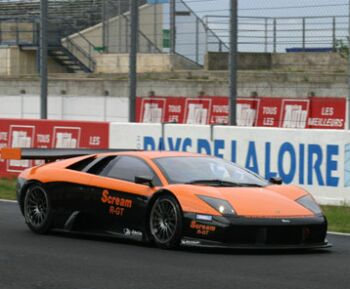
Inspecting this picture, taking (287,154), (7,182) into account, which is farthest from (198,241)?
(7,182)

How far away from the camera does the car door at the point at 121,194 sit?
36.9ft

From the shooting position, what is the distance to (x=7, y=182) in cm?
2030

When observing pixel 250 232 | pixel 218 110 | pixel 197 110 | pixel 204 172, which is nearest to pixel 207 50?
pixel 197 110

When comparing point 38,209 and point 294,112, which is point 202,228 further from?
point 294,112

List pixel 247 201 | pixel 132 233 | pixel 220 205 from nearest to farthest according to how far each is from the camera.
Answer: pixel 220 205 → pixel 247 201 → pixel 132 233

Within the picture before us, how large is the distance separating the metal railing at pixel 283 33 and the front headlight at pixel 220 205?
1002cm


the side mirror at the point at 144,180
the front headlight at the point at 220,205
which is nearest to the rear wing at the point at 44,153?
the side mirror at the point at 144,180

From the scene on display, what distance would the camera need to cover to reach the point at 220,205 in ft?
34.7

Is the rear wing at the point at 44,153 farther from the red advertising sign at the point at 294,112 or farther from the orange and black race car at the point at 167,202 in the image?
the red advertising sign at the point at 294,112

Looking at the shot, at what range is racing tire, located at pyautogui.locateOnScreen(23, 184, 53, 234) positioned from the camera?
481 inches

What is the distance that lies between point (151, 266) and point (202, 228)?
115cm

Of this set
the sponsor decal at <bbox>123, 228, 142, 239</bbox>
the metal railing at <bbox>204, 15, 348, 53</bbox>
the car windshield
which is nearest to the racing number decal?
the sponsor decal at <bbox>123, 228, 142, 239</bbox>

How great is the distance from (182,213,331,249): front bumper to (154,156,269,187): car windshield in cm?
72

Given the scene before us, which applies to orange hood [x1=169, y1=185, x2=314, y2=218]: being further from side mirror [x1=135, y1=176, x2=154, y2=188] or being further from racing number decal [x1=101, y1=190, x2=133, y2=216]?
racing number decal [x1=101, y1=190, x2=133, y2=216]
